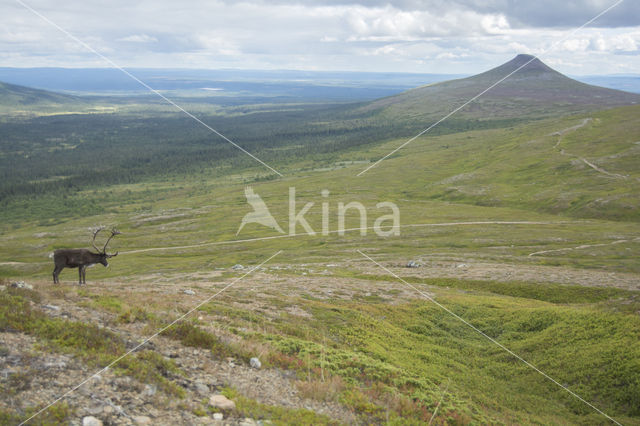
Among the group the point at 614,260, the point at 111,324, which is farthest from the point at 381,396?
the point at 614,260

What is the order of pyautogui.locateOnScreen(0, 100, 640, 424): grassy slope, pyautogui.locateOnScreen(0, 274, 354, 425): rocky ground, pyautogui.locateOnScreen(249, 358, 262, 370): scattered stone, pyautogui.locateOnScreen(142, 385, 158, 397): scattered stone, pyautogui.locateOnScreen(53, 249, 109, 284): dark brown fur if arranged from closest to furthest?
pyautogui.locateOnScreen(0, 274, 354, 425): rocky ground < pyautogui.locateOnScreen(142, 385, 158, 397): scattered stone < pyautogui.locateOnScreen(249, 358, 262, 370): scattered stone < pyautogui.locateOnScreen(0, 100, 640, 424): grassy slope < pyautogui.locateOnScreen(53, 249, 109, 284): dark brown fur

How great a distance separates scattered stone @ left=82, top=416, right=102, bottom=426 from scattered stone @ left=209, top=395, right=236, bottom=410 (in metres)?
3.05

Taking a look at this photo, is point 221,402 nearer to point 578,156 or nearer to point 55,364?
point 55,364

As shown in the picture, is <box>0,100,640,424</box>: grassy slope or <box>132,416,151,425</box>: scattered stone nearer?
<box>132,416,151,425</box>: scattered stone

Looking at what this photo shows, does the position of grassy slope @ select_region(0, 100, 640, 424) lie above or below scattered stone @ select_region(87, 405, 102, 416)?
below

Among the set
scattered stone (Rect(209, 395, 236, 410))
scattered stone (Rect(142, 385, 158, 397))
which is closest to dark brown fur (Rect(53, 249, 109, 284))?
scattered stone (Rect(142, 385, 158, 397))

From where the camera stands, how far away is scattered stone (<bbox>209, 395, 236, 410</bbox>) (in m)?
11.8

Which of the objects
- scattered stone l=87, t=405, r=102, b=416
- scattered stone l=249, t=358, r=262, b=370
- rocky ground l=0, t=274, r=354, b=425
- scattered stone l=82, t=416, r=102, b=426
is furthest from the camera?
scattered stone l=249, t=358, r=262, b=370

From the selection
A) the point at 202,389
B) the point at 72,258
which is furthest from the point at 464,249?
the point at 202,389

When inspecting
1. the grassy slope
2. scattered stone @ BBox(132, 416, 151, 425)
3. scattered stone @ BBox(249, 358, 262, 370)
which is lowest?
the grassy slope

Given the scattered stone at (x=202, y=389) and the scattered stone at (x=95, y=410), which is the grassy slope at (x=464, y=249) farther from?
the scattered stone at (x=95, y=410)

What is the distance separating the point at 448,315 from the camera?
27.9m

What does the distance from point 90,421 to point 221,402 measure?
3.52m

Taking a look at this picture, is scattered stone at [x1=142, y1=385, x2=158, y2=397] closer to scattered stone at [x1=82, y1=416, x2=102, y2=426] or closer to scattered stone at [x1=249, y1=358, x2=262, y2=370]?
scattered stone at [x1=82, y1=416, x2=102, y2=426]
